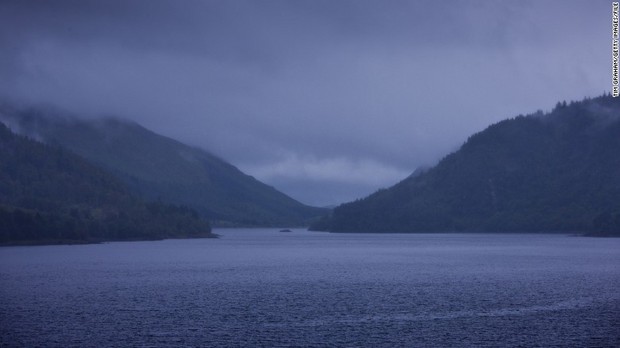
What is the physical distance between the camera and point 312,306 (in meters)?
89.0

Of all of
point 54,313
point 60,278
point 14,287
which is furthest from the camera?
point 60,278

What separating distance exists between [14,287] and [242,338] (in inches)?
2210

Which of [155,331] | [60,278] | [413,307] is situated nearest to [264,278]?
[60,278]

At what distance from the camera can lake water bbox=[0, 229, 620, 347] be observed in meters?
68.5

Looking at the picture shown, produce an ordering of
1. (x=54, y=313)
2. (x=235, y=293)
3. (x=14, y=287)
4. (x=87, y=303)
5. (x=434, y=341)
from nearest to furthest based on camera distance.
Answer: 1. (x=434, y=341)
2. (x=54, y=313)
3. (x=87, y=303)
4. (x=235, y=293)
5. (x=14, y=287)

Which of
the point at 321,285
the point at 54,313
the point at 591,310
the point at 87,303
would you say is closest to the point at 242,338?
the point at 54,313

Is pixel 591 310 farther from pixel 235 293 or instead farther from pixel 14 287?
pixel 14 287

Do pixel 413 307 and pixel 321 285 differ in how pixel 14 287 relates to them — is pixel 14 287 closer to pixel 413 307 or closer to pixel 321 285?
pixel 321 285

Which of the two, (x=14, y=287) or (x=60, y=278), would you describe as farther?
(x=60, y=278)

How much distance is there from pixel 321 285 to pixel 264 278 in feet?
55.8

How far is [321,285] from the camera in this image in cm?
11481

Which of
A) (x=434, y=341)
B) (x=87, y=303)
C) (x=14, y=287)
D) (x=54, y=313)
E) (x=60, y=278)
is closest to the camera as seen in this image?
(x=434, y=341)

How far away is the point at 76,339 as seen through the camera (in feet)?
224

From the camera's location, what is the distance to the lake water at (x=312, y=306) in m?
68.5
